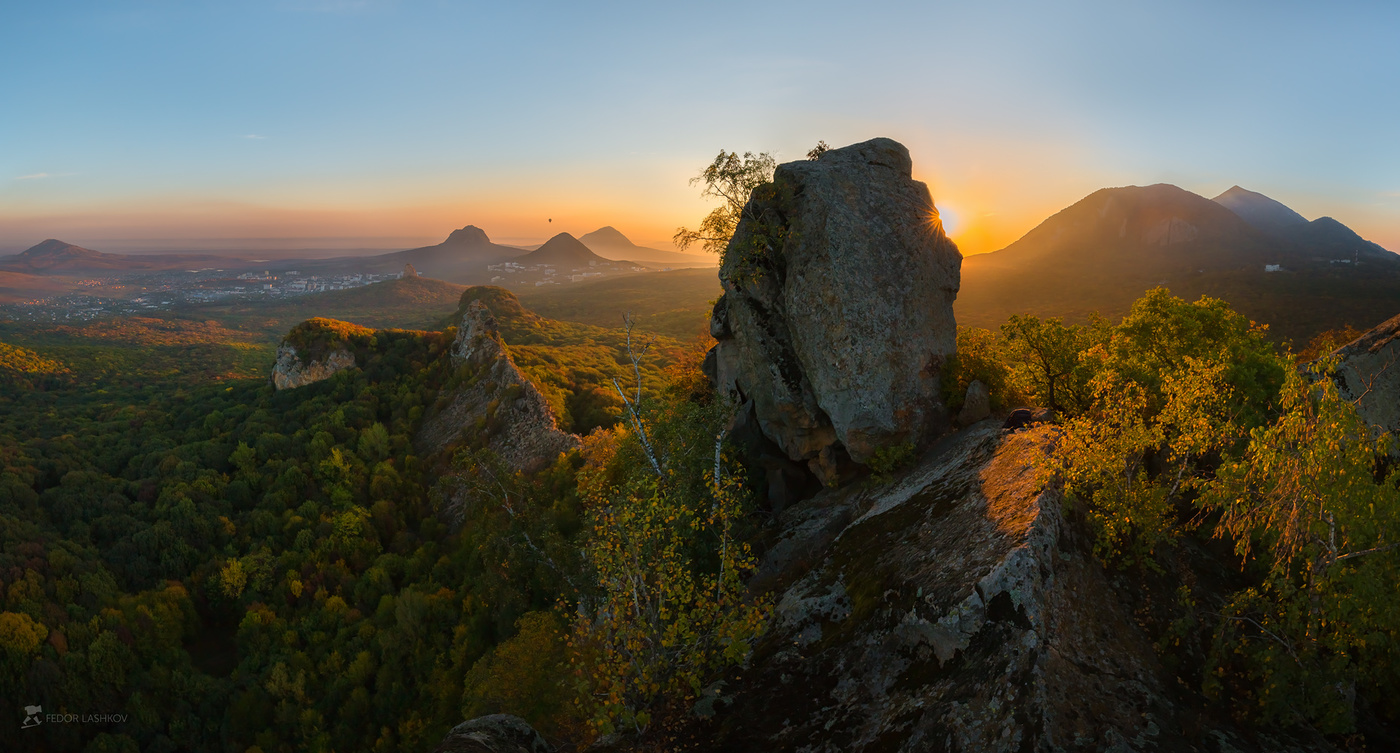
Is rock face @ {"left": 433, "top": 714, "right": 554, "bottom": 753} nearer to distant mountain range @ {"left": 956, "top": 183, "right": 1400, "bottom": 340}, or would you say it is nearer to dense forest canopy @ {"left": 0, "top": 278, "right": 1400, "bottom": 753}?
dense forest canopy @ {"left": 0, "top": 278, "right": 1400, "bottom": 753}

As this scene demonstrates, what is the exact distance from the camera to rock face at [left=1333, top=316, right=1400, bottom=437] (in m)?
15.9

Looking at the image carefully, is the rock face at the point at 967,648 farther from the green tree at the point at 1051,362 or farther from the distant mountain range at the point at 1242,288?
the distant mountain range at the point at 1242,288

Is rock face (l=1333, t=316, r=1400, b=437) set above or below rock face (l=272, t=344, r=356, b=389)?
above

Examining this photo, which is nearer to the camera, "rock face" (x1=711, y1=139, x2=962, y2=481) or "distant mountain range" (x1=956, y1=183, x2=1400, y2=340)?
"rock face" (x1=711, y1=139, x2=962, y2=481)

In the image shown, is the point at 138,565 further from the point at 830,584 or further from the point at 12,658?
the point at 830,584

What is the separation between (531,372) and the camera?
75812 millimetres

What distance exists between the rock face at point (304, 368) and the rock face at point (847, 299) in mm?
70717

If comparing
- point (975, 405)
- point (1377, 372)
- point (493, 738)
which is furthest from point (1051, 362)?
point (493, 738)

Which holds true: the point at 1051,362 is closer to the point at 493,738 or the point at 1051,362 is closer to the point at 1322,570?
the point at 1322,570

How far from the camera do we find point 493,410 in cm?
6041

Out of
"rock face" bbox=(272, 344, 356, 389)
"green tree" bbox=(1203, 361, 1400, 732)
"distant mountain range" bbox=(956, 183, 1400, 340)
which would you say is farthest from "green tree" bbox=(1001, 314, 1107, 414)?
"distant mountain range" bbox=(956, 183, 1400, 340)

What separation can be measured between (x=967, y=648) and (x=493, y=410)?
57.7 metres

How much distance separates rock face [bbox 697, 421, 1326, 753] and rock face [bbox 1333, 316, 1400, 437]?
10.7 metres

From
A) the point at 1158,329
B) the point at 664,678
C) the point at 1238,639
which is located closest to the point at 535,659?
the point at 664,678
